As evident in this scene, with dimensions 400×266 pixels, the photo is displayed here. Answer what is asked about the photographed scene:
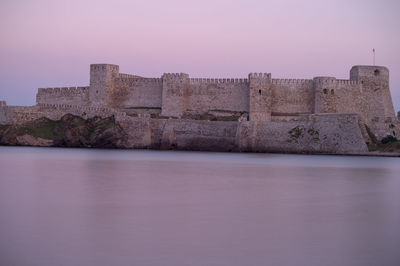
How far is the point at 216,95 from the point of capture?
32.2 metres

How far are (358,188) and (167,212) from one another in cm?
674

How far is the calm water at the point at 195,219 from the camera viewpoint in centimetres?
691

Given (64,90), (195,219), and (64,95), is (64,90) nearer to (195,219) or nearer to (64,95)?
(64,95)

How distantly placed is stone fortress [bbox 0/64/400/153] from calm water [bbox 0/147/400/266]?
10.8 meters

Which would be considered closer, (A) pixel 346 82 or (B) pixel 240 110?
A: (A) pixel 346 82

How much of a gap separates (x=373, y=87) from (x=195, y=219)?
79.7 feet

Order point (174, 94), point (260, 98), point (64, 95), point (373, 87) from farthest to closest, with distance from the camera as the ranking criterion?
point (64, 95) → point (174, 94) → point (373, 87) → point (260, 98)

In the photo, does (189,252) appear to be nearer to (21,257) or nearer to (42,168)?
(21,257)

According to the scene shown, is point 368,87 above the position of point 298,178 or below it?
above

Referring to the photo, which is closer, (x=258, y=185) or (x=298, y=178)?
(x=258, y=185)

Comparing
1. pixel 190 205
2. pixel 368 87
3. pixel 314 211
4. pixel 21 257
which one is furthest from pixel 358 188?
pixel 368 87

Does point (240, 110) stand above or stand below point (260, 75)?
below

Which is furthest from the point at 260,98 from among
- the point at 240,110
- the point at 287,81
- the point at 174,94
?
the point at 174,94

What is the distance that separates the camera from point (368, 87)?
31.1 m
